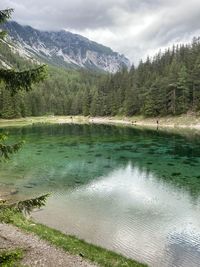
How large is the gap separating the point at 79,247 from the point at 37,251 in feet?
9.57

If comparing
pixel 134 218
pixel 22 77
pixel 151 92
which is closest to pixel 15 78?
pixel 22 77

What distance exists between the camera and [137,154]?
6588cm

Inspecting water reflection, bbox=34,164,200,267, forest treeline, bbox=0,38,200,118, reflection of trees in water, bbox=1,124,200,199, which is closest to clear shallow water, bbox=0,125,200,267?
water reflection, bbox=34,164,200,267

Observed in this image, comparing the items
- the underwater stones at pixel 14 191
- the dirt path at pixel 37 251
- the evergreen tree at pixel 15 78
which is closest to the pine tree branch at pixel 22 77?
the evergreen tree at pixel 15 78

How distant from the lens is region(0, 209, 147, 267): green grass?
20.5 m

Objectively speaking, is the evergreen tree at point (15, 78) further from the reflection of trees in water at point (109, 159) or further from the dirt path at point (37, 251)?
the reflection of trees in water at point (109, 159)

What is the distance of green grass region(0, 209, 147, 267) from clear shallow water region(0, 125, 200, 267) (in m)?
1.46

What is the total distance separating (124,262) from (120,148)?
54504 millimetres

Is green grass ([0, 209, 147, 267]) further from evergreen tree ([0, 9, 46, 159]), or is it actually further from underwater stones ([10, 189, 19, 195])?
underwater stones ([10, 189, 19, 195])

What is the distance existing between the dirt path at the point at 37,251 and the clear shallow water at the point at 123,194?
452 cm

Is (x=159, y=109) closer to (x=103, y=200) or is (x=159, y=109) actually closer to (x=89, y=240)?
(x=103, y=200)

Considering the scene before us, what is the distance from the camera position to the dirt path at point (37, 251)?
62.4 feet

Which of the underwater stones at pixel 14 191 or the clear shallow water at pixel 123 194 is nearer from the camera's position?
the clear shallow water at pixel 123 194

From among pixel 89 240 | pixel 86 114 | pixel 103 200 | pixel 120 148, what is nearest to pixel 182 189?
pixel 103 200
